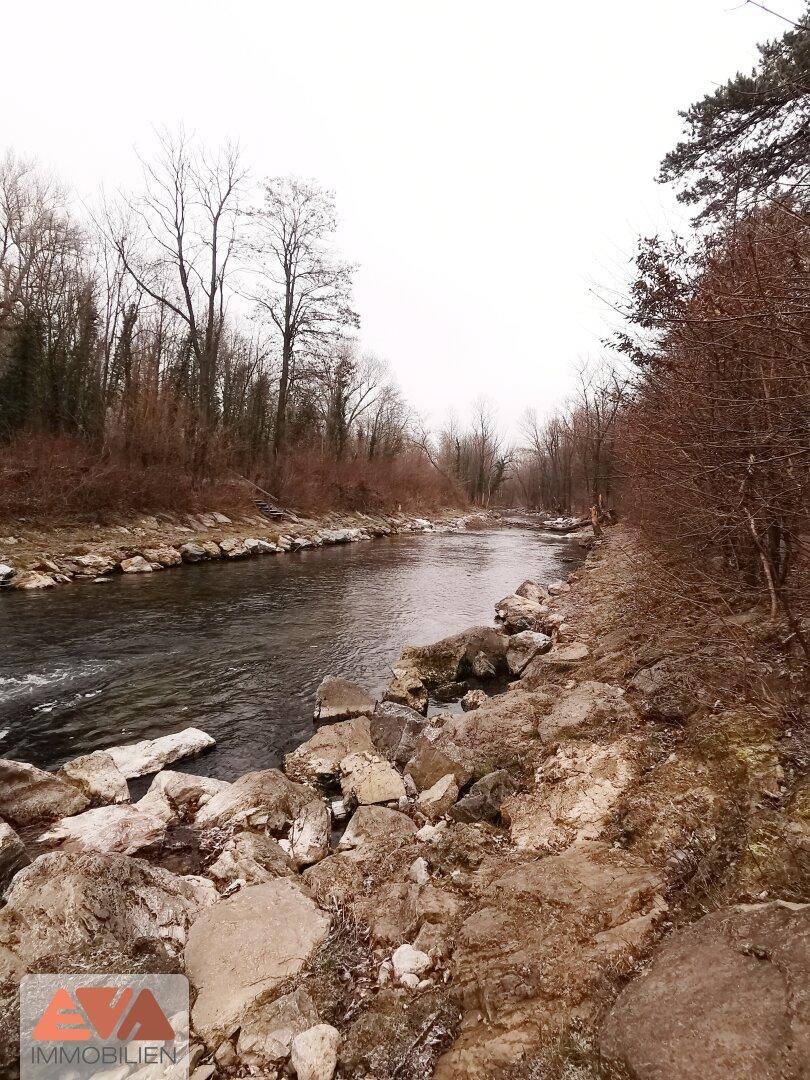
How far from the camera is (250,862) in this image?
9.50 ft

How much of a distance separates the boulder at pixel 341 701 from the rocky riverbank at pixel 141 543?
850cm

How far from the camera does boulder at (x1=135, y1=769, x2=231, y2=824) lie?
11.6ft

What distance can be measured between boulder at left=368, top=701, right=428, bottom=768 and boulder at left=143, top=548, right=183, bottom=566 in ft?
34.7

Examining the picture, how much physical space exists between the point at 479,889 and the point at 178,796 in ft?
8.25

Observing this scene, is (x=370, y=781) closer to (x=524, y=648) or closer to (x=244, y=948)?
(x=244, y=948)

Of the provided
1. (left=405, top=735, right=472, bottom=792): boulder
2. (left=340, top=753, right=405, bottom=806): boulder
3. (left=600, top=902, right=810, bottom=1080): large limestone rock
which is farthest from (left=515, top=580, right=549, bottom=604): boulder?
(left=600, top=902, right=810, bottom=1080): large limestone rock

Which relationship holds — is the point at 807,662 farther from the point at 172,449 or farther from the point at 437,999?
the point at 172,449

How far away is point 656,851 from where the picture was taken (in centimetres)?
237

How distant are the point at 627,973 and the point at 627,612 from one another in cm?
544

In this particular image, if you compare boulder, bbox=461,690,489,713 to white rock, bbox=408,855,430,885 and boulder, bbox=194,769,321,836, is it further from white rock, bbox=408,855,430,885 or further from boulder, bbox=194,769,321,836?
white rock, bbox=408,855,430,885

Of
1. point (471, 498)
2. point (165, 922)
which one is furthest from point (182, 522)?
point (471, 498)

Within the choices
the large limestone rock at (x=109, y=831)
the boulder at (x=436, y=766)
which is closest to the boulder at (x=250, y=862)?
the large limestone rock at (x=109, y=831)

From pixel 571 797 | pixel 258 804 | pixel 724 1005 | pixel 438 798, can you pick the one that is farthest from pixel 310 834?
pixel 724 1005

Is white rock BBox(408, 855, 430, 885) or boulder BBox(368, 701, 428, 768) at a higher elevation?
white rock BBox(408, 855, 430, 885)
